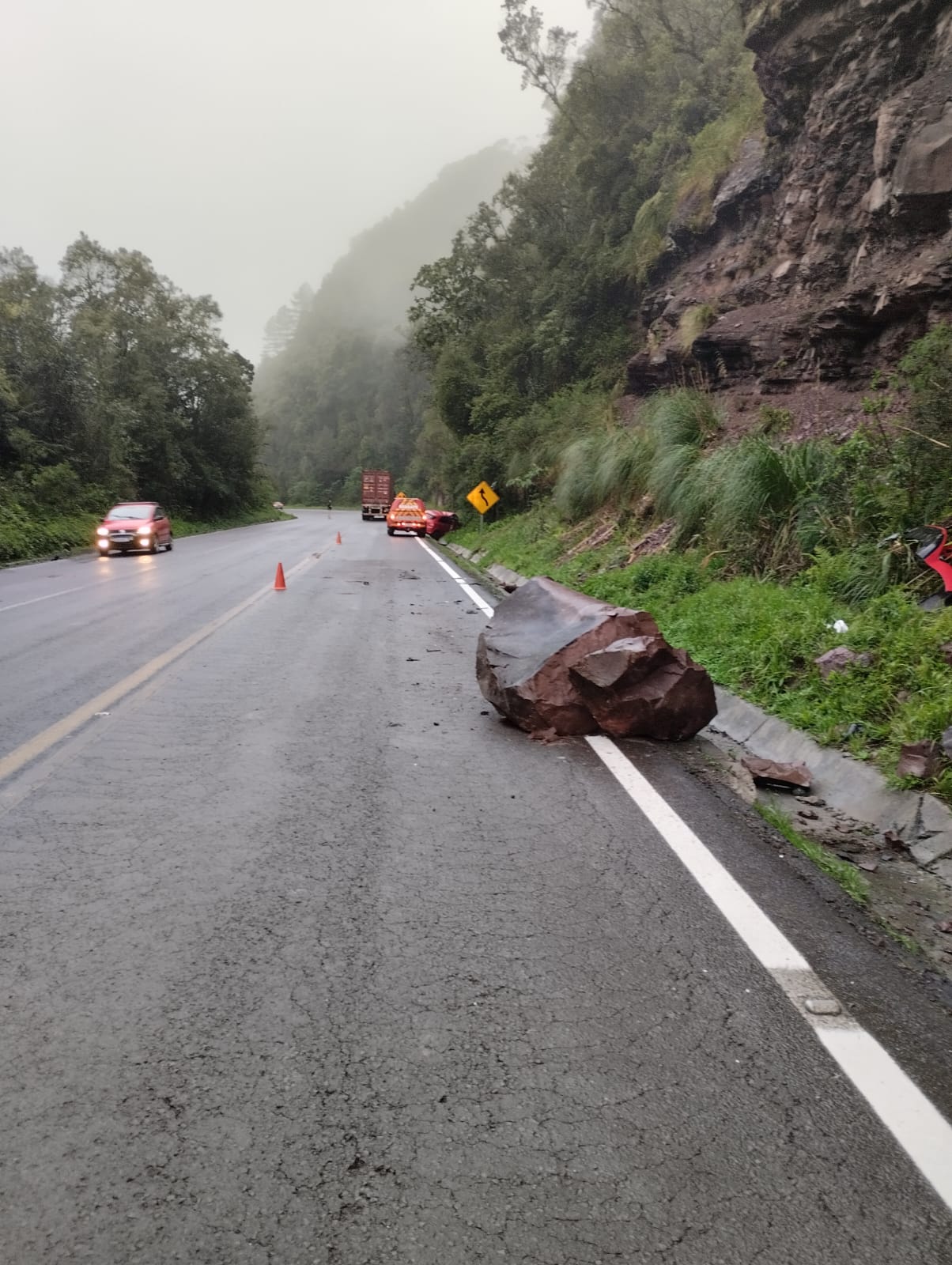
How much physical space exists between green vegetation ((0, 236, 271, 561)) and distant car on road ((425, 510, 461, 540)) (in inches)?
518

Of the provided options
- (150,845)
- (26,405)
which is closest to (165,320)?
(26,405)

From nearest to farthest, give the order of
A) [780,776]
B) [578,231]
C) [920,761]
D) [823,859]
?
[823,859] → [920,761] → [780,776] → [578,231]

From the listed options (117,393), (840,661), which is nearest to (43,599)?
(840,661)

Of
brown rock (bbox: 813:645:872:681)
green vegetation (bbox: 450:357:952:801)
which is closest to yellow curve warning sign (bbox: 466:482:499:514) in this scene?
green vegetation (bbox: 450:357:952:801)

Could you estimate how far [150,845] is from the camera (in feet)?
14.0

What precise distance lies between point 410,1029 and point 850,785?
354cm

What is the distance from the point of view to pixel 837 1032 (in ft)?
9.40

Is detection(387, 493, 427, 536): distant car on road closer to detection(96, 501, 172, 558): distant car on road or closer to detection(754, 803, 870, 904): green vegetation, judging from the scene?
detection(96, 501, 172, 558): distant car on road

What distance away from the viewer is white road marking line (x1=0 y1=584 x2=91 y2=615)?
13.5m

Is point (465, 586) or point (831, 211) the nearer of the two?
point (831, 211)

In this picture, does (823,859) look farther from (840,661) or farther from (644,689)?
(840,661)

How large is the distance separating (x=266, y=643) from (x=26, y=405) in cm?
2635

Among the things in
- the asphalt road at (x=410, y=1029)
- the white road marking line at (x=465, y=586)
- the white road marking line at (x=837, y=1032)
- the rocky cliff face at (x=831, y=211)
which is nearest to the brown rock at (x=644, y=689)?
the asphalt road at (x=410, y=1029)

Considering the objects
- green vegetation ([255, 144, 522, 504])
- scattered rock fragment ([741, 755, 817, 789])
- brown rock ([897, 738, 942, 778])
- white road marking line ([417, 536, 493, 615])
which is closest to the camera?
brown rock ([897, 738, 942, 778])
